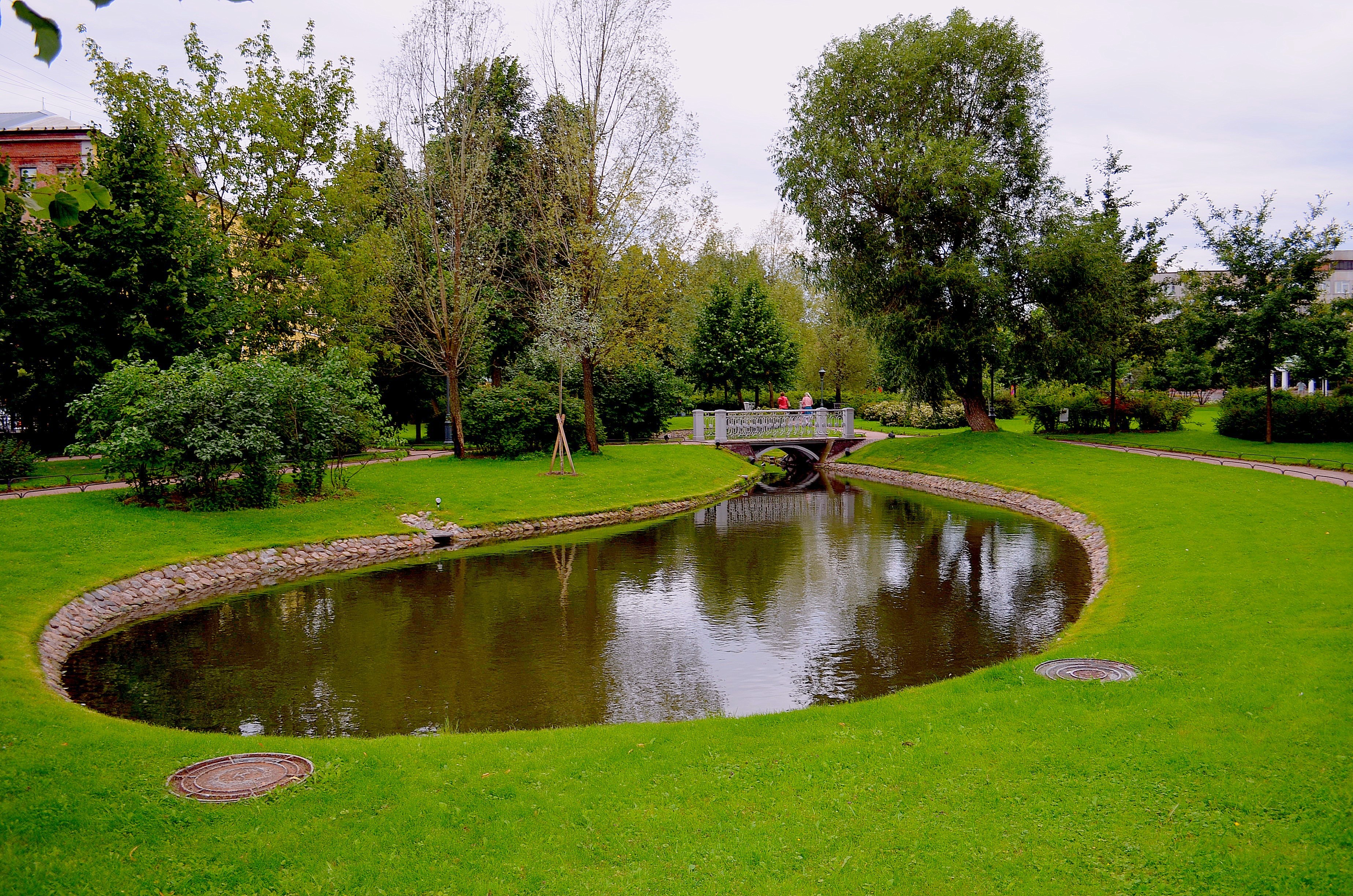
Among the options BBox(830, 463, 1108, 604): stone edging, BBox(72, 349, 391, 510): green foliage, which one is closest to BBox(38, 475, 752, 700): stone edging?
BBox(72, 349, 391, 510): green foliage

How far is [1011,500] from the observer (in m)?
29.2

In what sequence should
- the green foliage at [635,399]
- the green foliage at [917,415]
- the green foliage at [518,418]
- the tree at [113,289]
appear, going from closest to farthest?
the tree at [113,289]
the green foliage at [518,418]
the green foliage at [635,399]
the green foliage at [917,415]

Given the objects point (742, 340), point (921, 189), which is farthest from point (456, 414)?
point (742, 340)

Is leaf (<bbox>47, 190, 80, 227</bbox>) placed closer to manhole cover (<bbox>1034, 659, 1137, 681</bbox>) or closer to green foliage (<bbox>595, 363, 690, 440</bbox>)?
manhole cover (<bbox>1034, 659, 1137, 681</bbox>)

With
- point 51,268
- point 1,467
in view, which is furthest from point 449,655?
point 51,268

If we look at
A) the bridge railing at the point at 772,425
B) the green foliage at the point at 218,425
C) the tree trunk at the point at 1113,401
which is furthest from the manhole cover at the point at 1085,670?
the tree trunk at the point at 1113,401

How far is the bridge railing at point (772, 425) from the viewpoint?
4066cm

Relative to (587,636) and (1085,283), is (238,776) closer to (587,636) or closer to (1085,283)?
(587,636)

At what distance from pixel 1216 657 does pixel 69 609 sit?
17.2 meters

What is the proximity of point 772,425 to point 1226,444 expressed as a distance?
1933 centimetres

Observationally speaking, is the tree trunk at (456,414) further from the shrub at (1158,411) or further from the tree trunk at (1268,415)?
the shrub at (1158,411)

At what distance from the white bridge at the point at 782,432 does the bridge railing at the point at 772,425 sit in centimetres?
2

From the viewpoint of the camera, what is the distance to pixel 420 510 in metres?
23.3

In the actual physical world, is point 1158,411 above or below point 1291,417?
above
